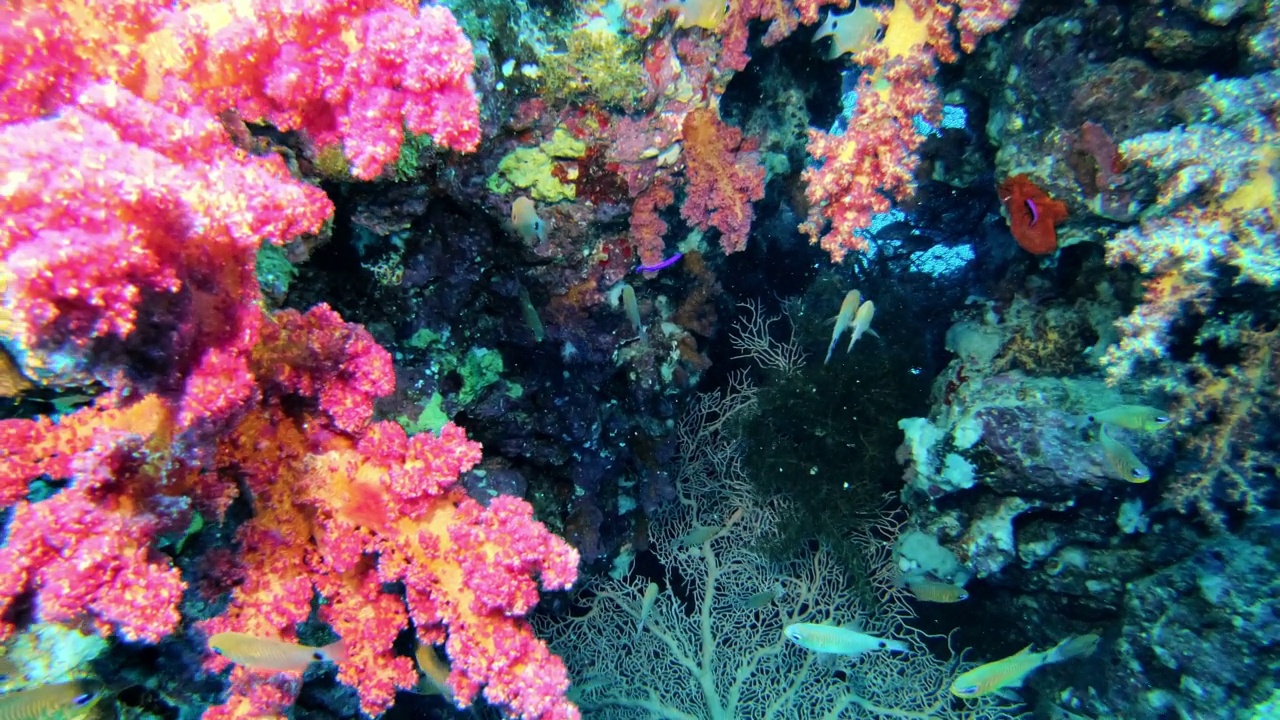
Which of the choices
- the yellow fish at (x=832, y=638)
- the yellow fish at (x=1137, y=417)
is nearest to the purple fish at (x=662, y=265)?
the yellow fish at (x=832, y=638)

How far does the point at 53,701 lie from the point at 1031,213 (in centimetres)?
468

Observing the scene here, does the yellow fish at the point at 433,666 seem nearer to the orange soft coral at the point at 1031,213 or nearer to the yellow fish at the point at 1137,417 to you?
the yellow fish at the point at 1137,417

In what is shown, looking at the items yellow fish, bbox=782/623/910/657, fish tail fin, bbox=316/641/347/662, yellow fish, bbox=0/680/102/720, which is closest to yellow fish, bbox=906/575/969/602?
yellow fish, bbox=782/623/910/657

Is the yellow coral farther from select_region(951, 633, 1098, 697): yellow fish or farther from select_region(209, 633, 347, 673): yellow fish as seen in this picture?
select_region(951, 633, 1098, 697): yellow fish

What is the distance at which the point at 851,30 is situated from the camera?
3.21 meters

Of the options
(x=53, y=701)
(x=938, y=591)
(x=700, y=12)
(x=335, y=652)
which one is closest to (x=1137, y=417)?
(x=938, y=591)

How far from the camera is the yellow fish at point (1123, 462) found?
314cm

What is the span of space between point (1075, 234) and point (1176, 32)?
3.20ft

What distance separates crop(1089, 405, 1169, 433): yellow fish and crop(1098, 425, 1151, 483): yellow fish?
0.11 m

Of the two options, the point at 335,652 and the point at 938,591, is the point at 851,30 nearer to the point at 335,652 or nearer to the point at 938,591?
the point at 938,591

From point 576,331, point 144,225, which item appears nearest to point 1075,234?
point 576,331

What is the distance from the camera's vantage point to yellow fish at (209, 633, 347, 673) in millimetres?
1927

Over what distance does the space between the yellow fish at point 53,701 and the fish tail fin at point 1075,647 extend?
15.5 feet

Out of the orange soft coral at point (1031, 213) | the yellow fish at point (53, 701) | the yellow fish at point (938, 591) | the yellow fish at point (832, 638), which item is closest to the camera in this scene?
the yellow fish at point (53, 701)
